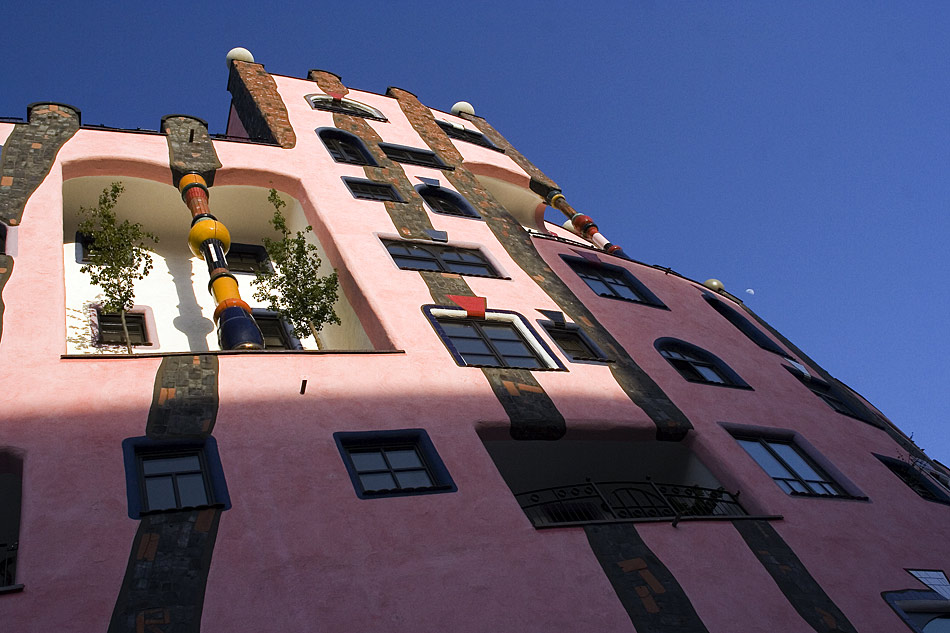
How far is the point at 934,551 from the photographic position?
1215 cm

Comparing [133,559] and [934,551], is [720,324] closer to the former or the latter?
[934,551]

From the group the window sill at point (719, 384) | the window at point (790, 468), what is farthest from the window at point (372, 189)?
the window at point (790, 468)

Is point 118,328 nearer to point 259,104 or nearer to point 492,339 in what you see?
point 492,339

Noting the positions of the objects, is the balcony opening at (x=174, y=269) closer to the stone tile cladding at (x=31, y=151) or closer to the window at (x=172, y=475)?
the stone tile cladding at (x=31, y=151)

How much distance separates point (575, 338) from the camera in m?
14.5

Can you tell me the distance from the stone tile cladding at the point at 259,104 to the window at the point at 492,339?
275 inches

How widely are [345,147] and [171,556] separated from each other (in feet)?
44.0

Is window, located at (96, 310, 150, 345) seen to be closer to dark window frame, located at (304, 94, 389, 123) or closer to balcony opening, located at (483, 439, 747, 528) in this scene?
balcony opening, located at (483, 439, 747, 528)

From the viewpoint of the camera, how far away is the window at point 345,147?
62.4 feet

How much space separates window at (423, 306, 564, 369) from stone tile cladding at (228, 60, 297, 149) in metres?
6.98

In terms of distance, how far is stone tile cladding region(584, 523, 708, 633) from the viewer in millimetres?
9125

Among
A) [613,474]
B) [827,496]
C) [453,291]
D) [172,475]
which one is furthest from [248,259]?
[827,496]

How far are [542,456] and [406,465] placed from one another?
2.73 m

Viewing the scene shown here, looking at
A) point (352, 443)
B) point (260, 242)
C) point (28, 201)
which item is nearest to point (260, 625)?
point (352, 443)
